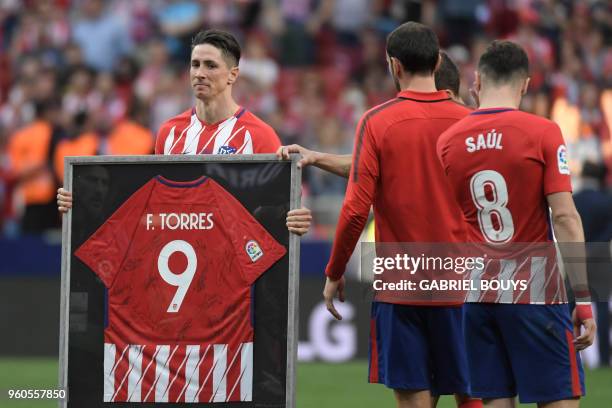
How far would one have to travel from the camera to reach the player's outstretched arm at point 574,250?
5.84 metres

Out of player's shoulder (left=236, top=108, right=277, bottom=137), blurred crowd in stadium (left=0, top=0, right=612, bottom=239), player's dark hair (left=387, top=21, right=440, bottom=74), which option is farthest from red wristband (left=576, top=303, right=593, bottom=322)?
blurred crowd in stadium (left=0, top=0, right=612, bottom=239)

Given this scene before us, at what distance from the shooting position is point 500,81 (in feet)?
20.4

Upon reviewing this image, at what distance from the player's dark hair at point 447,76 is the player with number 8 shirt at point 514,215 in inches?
31.1

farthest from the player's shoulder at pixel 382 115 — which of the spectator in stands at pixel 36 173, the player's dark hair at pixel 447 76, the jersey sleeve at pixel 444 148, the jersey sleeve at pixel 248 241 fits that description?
the spectator in stands at pixel 36 173

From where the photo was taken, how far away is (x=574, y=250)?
587 cm

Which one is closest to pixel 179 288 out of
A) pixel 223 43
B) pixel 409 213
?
pixel 409 213

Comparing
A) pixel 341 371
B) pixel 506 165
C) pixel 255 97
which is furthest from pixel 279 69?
pixel 506 165

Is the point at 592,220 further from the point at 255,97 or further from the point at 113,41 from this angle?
the point at 113,41

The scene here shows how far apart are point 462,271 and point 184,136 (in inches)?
72.2

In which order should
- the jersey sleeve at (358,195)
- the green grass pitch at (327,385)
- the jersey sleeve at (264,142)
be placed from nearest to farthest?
1. the jersey sleeve at (358,195)
2. the jersey sleeve at (264,142)
3. the green grass pitch at (327,385)

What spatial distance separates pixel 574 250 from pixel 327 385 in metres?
6.13

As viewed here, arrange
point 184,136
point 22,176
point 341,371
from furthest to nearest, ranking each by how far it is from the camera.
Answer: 1. point 22,176
2. point 341,371
3. point 184,136

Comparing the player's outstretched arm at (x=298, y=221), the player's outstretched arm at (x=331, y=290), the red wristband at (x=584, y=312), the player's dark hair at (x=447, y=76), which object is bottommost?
the red wristband at (x=584, y=312)

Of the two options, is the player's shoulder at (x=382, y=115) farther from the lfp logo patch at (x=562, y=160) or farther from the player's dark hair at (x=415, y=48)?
Result: the lfp logo patch at (x=562, y=160)
